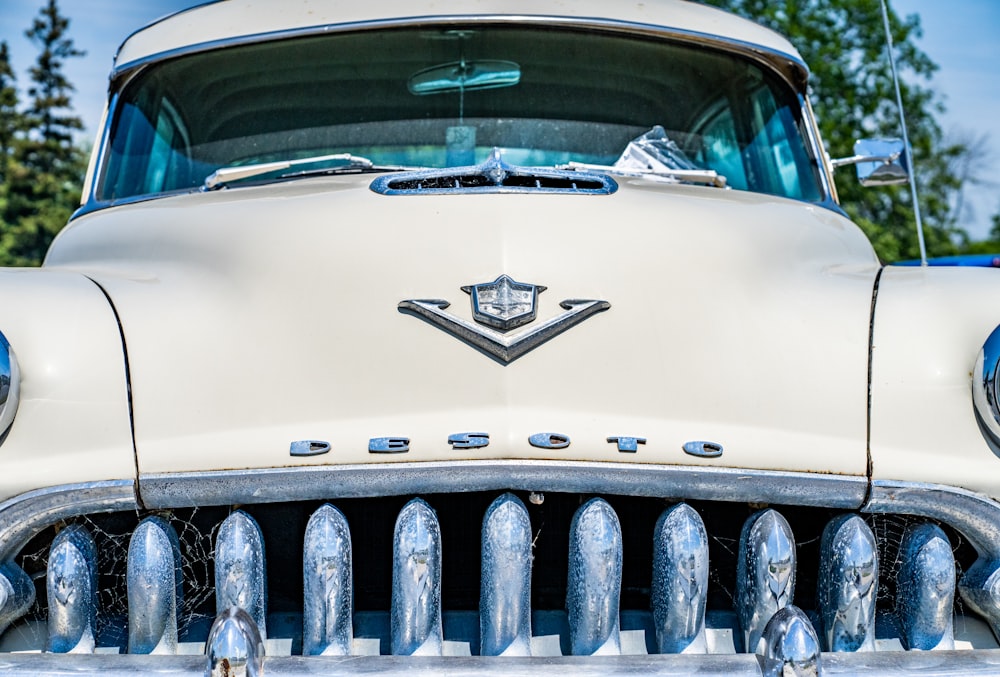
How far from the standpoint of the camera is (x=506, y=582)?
77.7 inches

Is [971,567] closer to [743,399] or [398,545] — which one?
[743,399]

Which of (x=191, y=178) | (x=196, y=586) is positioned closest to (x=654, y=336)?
(x=196, y=586)

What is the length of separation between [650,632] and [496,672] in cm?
36

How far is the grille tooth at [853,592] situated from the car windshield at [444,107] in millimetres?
1449

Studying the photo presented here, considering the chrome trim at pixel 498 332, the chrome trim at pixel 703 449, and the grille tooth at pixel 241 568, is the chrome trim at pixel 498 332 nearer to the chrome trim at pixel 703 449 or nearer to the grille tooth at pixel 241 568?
the chrome trim at pixel 703 449

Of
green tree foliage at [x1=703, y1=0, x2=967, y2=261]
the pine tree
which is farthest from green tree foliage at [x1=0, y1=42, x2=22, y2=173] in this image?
green tree foliage at [x1=703, y1=0, x2=967, y2=261]

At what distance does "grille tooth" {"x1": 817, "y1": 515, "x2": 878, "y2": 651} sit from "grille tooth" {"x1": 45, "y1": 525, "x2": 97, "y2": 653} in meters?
1.29

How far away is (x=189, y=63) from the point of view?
11.4 feet

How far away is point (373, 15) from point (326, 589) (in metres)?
1.94

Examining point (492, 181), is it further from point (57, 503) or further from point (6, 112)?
point (6, 112)

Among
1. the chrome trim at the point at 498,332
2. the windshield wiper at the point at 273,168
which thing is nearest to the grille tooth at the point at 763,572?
the chrome trim at the point at 498,332

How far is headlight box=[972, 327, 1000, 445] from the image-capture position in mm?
2111

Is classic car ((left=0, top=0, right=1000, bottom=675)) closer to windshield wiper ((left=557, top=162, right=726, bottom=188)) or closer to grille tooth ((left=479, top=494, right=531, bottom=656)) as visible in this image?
grille tooth ((left=479, top=494, right=531, bottom=656))

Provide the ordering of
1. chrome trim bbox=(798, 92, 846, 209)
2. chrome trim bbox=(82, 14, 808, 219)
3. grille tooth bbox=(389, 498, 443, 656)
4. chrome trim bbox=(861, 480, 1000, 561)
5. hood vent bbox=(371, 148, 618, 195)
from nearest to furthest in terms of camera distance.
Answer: grille tooth bbox=(389, 498, 443, 656) < chrome trim bbox=(861, 480, 1000, 561) < hood vent bbox=(371, 148, 618, 195) < chrome trim bbox=(82, 14, 808, 219) < chrome trim bbox=(798, 92, 846, 209)
